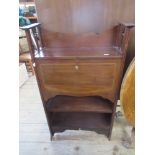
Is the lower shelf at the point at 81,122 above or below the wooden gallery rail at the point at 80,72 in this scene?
below

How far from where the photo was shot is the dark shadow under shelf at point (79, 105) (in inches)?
59.4

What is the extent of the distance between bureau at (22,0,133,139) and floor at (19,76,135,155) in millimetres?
125

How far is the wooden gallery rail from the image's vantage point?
1.23m

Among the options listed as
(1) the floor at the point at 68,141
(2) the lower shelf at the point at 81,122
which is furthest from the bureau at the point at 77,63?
(1) the floor at the point at 68,141

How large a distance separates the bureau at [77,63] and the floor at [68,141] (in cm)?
12

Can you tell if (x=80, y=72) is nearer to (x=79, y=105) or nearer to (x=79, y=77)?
(x=79, y=77)

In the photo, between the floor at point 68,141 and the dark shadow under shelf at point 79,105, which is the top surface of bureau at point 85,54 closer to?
the dark shadow under shelf at point 79,105

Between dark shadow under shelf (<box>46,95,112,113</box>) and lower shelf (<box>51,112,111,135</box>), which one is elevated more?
dark shadow under shelf (<box>46,95,112,113</box>)

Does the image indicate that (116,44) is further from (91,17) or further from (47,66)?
(47,66)

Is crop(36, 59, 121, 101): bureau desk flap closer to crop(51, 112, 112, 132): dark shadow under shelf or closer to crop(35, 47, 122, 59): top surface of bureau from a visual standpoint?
crop(35, 47, 122, 59): top surface of bureau

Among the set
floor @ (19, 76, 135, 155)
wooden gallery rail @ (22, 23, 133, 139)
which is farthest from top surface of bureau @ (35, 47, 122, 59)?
floor @ (19, 76, 135, 155)

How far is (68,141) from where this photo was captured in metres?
1.74
